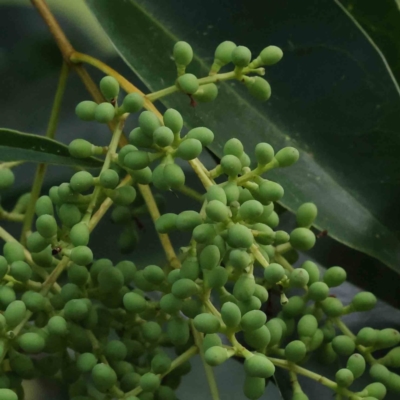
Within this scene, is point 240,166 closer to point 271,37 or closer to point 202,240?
point 202,240

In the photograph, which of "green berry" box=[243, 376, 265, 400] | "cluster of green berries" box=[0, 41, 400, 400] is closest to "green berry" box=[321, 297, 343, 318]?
"cluster of green berries" box=[0, 41, 400, 400]

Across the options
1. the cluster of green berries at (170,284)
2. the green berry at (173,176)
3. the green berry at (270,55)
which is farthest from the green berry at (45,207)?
the green berry at (270,55)

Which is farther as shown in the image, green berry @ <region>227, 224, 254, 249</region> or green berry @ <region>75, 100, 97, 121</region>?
green berry @ <region>75, 100, 97, 121</region>

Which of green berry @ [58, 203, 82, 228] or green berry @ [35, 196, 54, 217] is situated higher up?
green berry @ [58, 203, 82, 228]

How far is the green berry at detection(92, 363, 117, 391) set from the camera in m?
0.49

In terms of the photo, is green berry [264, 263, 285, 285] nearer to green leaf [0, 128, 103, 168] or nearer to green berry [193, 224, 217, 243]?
green berry [193, 224, 217, 243]

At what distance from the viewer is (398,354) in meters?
0.57

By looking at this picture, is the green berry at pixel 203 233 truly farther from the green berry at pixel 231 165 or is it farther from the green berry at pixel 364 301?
the green berry at pixel 364 301

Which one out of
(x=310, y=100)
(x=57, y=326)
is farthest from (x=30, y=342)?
(x=310, y=100)

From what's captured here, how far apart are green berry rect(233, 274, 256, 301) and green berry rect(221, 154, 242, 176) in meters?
0.08

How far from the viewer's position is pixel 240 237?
429mm

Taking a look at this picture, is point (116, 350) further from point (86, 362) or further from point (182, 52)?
point (182, 52)

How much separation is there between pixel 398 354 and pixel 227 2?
1.24 feet

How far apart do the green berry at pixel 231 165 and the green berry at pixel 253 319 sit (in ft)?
0.33
